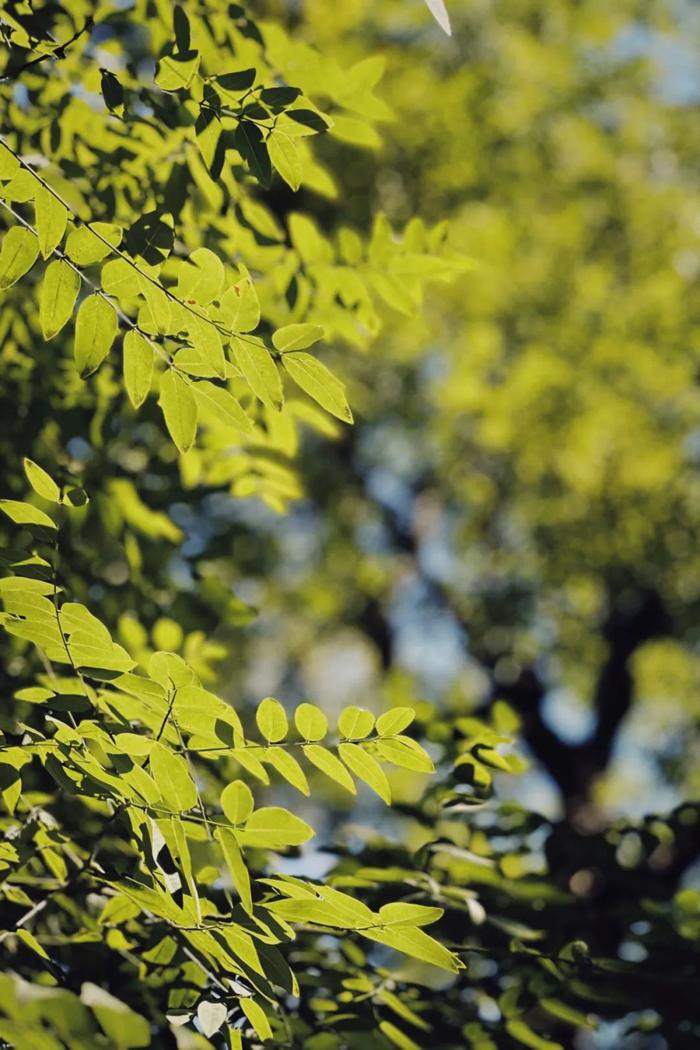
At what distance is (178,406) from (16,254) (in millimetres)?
294

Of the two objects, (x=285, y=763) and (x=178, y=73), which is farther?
(x=178, y=73)

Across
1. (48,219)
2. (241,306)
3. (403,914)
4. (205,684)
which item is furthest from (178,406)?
(205,684)

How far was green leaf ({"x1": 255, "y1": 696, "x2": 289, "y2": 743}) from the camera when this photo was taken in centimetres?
126

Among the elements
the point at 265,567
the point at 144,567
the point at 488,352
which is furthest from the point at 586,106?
the point at 144,567

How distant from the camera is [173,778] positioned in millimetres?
1190

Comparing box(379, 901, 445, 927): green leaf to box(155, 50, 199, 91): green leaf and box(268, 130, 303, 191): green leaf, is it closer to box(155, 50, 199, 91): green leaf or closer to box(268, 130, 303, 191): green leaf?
box(268, 130, 303, 191): green leaf

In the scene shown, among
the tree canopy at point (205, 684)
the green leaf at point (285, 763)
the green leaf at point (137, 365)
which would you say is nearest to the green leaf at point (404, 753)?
the tree canopy at point (205, 684)

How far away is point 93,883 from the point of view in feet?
5.07

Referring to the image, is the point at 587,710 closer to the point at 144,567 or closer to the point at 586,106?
the point at 586,106

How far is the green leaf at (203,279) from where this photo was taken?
1.24 m

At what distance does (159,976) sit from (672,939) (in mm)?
1060

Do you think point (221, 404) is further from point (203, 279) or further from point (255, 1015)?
point (255, 1015)

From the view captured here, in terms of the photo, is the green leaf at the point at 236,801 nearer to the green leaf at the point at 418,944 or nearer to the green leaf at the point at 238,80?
the green leaf at the point at 418,944

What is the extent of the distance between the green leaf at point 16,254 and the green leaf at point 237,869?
0.79m
